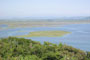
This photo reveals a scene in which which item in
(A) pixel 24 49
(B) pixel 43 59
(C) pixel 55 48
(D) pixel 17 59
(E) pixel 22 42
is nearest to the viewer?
(D) pixel 17 59

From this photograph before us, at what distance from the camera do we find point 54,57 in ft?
18.5

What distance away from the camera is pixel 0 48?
251 inches

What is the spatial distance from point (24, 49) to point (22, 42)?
1.58 meters

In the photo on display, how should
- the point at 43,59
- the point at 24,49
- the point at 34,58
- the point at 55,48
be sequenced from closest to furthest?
the point at 34,58 → the point at 43,59 → the point at 24,49 → the point at 55,48

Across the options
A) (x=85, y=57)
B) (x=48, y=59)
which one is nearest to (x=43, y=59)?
(x=48, y=59)

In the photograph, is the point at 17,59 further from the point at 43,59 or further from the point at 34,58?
the point at 43,59

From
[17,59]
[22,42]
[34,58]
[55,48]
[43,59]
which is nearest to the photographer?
[17,59]

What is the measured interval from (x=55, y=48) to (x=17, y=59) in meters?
2.43

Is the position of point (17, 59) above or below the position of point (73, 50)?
above

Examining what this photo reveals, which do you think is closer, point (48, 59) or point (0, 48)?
point (48, 59)

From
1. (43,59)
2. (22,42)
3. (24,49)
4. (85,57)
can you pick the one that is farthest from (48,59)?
(22,42)

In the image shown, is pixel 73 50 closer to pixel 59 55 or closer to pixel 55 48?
pixel 55 48

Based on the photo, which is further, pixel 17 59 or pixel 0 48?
pixel 0 48

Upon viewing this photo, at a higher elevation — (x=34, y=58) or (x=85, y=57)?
(x=34, y=58)
